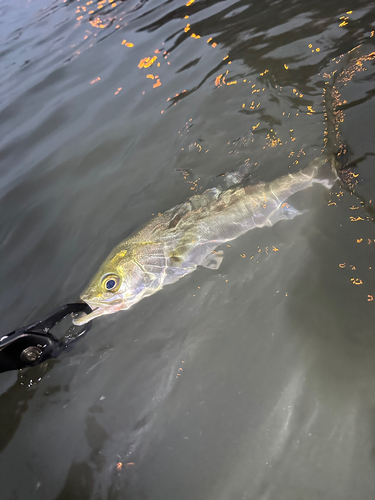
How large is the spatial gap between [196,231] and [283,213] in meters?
1.16

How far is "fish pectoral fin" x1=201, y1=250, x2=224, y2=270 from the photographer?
3502mm

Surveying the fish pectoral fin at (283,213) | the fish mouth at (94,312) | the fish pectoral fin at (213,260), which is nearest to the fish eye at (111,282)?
the fish mouth at (94,312)

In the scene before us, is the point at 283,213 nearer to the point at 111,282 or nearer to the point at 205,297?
the point at 205,297

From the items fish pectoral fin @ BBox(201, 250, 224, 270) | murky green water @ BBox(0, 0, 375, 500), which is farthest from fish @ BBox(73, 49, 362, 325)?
murky green water @ BBox(0, 0, 375, 500)

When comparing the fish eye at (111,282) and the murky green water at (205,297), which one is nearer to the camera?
the murky green water at (205,297)

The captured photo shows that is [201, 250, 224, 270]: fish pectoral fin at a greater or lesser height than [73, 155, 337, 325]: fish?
lesser

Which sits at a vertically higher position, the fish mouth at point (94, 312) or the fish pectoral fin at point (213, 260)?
the fish mouth at point (94, 312)

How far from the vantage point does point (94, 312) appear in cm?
313

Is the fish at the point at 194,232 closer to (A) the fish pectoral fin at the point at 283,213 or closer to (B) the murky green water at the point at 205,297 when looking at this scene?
(A) the fish pectoral fin at the point at 283,213

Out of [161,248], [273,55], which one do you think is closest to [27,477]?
[161,248]

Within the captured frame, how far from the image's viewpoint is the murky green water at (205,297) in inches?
96.4

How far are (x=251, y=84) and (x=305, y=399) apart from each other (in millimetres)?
4980

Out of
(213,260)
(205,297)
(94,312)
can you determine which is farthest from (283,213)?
(94,312)

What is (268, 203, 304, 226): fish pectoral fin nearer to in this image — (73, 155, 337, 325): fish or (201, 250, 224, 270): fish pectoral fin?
(73, 155, 337, 325): fish
